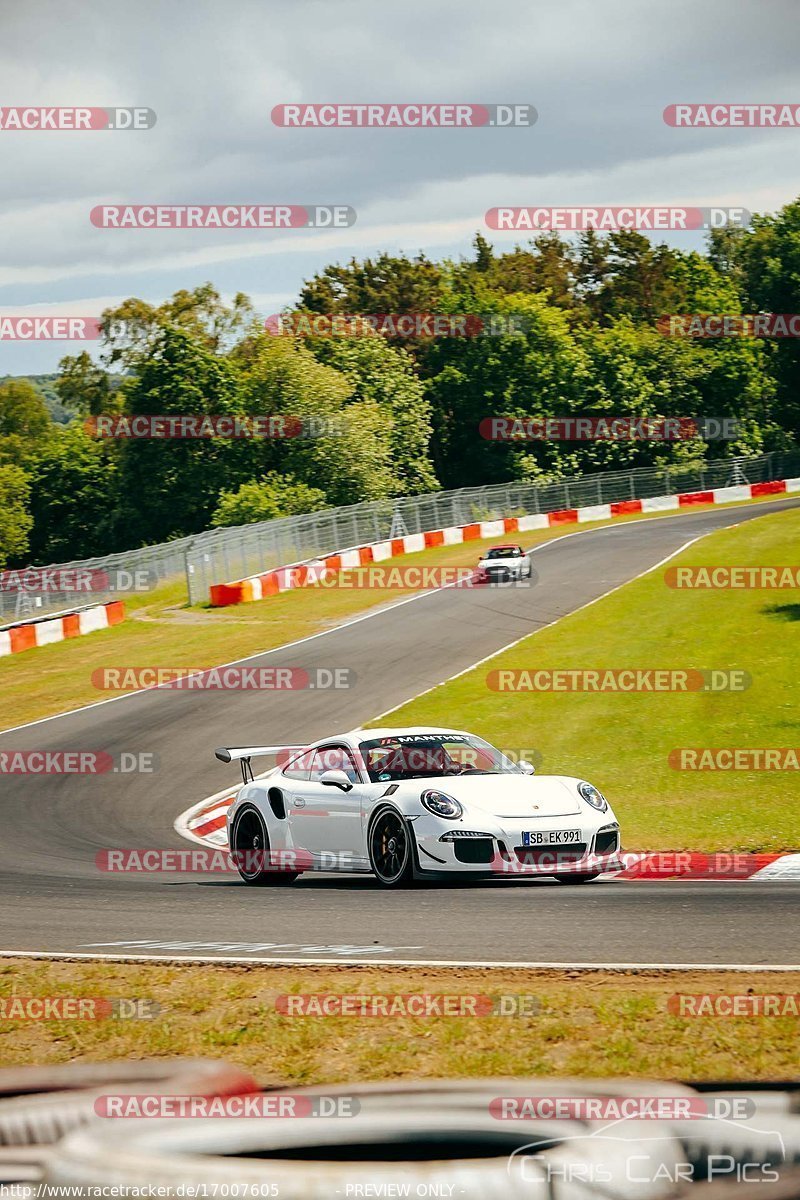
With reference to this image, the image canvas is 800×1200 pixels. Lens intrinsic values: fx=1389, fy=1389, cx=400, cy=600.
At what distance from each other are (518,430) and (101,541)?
78.0ft

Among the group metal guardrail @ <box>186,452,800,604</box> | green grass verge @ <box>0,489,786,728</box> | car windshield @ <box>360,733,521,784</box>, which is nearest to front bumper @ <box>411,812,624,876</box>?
car windshield @ <box>360,733,521,784</box>

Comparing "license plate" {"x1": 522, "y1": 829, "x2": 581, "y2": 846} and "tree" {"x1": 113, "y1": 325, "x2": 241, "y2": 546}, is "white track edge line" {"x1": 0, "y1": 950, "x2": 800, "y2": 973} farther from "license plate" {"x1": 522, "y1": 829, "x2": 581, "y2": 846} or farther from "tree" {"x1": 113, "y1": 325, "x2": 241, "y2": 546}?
"tree" {"x1": 113, "y1": 325, "x2": 241, "y2": 546}

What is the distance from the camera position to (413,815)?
37.0ft

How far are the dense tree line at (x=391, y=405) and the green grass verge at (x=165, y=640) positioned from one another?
15.5m

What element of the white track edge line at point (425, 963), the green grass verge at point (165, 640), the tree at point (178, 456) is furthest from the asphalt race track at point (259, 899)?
the tree at point (178, 456)

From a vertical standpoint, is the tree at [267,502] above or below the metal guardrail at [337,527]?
above

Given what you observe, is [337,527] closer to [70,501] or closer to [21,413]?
[70,501]

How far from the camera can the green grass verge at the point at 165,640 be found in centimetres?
3079

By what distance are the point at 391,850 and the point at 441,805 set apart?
0.72 metres

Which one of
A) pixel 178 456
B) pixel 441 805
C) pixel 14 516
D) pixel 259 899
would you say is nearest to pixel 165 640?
pixel 259 899

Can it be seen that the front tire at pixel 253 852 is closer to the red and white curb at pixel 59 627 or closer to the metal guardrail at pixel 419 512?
the red and white curb at pixel 59 627

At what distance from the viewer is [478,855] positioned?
36.4ft

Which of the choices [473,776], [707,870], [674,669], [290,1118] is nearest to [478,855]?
[473,776]

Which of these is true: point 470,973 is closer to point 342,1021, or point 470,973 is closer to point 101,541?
point 342,1021
